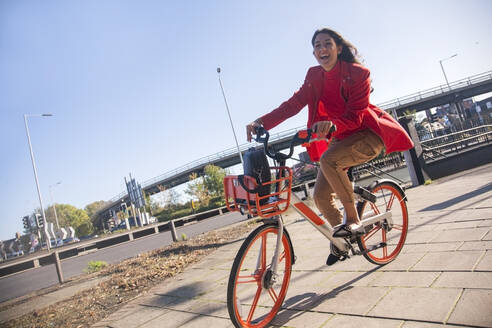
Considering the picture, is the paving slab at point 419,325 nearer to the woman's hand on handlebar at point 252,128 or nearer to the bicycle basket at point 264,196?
the bicycle basket at point 264,196

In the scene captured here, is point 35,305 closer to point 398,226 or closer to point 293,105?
point 293,105

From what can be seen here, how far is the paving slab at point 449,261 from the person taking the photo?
237cm

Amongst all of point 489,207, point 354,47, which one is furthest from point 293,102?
point 489,207

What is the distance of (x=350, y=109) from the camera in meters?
2.30

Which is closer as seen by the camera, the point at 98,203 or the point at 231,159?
the point at 231,159

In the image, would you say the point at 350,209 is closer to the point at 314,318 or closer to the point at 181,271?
the point at 314,318

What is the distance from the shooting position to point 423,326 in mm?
1723

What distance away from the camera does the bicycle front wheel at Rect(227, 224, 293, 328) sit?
2.00 m

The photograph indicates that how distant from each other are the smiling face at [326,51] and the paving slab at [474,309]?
1.87 metres

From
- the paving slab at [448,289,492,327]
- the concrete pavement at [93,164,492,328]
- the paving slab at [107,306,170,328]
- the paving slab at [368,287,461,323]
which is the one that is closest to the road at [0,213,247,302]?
the paving slab at [107,306,170,328]

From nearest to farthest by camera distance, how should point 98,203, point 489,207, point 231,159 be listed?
point 489,207 → point 231,159 → point 98,203

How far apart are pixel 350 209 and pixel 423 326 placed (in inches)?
39.2

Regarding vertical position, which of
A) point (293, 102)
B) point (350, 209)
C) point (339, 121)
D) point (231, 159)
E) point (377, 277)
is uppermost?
point (231, 159)

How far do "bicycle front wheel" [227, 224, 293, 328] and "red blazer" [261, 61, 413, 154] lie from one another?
0.92 m
